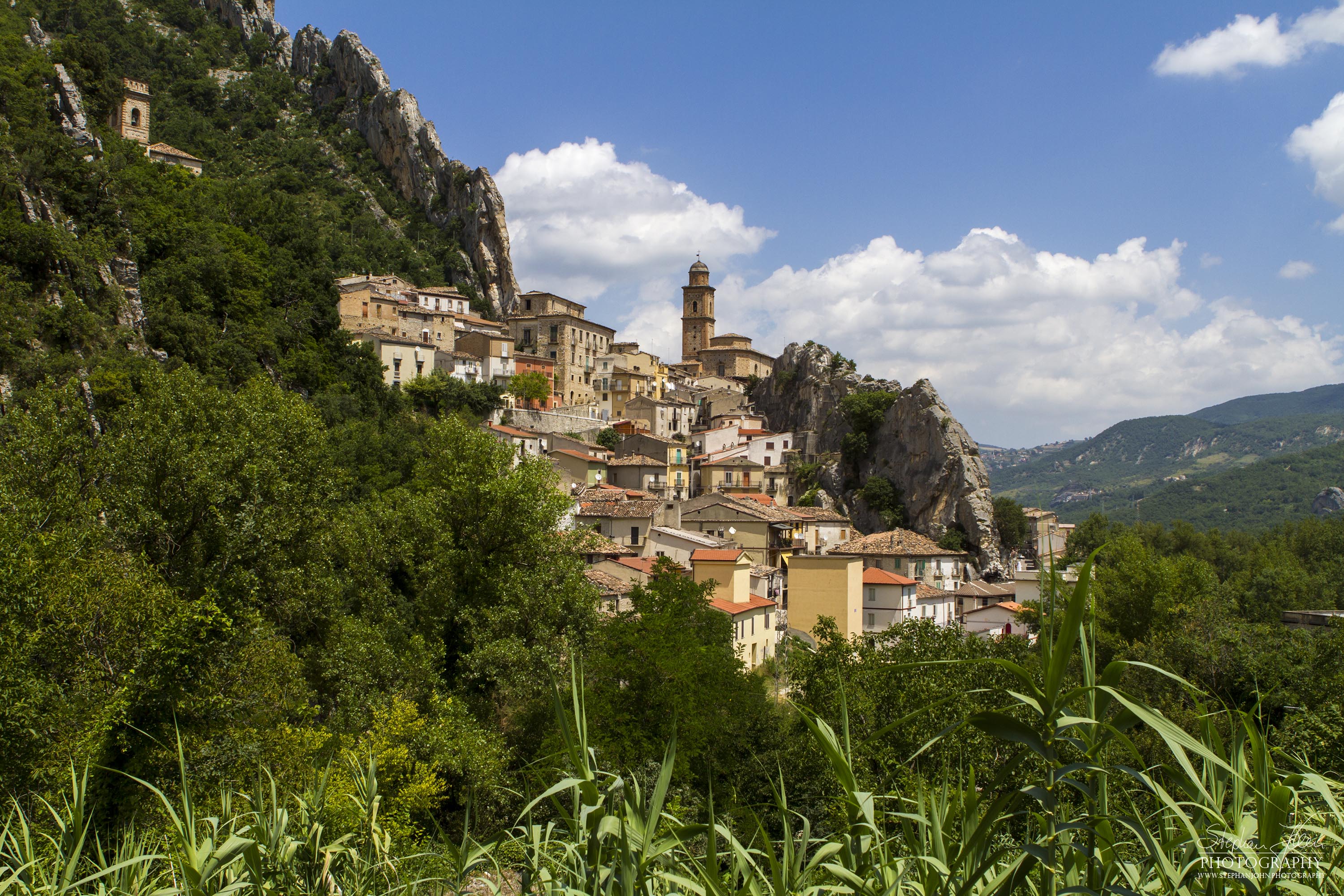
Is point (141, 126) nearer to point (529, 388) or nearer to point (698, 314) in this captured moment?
point (529, 388)

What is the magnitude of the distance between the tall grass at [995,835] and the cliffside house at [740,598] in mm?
27402

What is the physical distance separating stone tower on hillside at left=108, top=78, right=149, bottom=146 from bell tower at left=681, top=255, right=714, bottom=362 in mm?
70981

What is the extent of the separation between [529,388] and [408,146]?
2085 inches

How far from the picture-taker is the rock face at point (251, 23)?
12106 cm

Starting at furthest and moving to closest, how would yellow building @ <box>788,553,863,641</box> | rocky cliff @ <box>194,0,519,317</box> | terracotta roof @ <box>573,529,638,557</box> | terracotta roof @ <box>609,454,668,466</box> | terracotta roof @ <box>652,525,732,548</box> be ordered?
rocky cliff @ <box>194,0,519,317</box>
terracotta roof @ <box>609,454,668,466</box>
terracotta roof @ <box>652,525,732,548</box>
yellow building @ <box>788,553,863,641</box>
terracotta roof @ <box>573,529,638,557</box>

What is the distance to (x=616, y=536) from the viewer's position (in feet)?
150

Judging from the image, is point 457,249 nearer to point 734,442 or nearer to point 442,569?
point 734,442

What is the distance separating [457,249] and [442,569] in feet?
277

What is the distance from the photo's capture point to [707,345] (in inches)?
4904

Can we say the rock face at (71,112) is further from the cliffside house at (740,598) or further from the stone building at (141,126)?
the cliffside house at (740,598)

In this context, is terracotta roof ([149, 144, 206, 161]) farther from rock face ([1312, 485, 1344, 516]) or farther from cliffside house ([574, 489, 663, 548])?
rock face ([1312, 485, 1344, 516])

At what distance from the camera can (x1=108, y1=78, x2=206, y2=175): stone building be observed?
65.4 m

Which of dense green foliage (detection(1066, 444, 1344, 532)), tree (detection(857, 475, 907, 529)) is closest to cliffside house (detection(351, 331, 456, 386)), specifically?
tree (detection(857, 475, 907, 529))

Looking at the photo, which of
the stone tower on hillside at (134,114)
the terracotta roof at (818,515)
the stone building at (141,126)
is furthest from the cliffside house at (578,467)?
the stone tower on hillside at (134,114)
